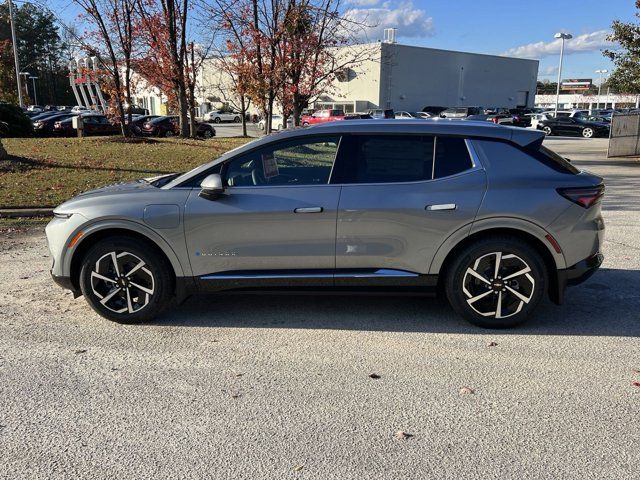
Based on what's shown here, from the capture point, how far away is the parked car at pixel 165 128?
103 ft

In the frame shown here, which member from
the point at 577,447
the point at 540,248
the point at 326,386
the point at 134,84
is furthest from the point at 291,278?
the point at 134,84

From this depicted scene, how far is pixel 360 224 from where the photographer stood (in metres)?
4.38

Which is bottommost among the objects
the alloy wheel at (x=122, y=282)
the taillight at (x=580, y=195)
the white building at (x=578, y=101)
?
the alloy wheel at (x=122, y=282)

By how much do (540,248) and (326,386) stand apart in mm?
2163

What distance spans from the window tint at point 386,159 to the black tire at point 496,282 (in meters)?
0.76

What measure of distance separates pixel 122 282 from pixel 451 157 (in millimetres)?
2937

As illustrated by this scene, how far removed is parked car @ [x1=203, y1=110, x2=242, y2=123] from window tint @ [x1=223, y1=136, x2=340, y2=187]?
6155 centimetres

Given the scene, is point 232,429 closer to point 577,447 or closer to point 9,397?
point 9,397

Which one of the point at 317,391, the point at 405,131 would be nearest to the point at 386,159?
the point at 405,131

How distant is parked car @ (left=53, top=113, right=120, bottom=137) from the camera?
30.3 m

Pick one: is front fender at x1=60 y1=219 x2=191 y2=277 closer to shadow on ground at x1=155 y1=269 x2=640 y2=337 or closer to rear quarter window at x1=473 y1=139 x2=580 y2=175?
shadow on ground at x1=155 y1=269 x2=640 y2=337

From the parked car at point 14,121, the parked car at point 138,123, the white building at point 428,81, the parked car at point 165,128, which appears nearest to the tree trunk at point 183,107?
the parked car at point 165,128

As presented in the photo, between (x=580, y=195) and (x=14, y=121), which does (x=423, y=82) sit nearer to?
(x=14, y=121)

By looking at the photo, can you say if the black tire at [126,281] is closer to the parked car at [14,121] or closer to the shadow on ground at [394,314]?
the shadow on ground at [394,314]
